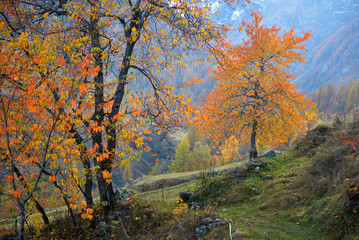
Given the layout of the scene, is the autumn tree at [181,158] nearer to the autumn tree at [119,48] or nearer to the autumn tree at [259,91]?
the autumn tree at [259,91]

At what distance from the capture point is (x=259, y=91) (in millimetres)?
14062

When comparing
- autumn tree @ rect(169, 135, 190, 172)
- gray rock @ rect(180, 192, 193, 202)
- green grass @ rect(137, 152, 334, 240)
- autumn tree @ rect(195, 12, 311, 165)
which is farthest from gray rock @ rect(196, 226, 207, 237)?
autumn tree @ rect(169, 135, 190, 172)

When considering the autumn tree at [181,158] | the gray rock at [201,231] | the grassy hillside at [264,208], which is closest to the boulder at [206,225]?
the gray rock at [201,231]

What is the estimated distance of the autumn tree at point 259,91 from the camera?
13031 mm

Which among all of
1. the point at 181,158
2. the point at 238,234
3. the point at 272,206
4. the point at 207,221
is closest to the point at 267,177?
the point at 272,206

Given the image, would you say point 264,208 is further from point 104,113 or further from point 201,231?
point 104,113

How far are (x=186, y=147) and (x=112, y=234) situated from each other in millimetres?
40379

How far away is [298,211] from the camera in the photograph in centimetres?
649

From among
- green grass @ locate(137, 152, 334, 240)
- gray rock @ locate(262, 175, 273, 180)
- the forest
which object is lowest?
green grass @ locate(137, 152, 334, 240)

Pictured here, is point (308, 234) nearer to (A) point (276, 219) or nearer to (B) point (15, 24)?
(A) point (276, 219)

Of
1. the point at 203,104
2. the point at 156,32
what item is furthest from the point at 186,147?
the point at 156,32

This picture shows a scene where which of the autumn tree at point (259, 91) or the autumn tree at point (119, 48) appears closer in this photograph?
the autumn tree at point (119, 48)

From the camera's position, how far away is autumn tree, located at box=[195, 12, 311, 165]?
1303cm

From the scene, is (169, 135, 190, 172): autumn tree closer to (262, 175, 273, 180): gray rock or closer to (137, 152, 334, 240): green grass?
(137, 152, 334, 240): green grass
